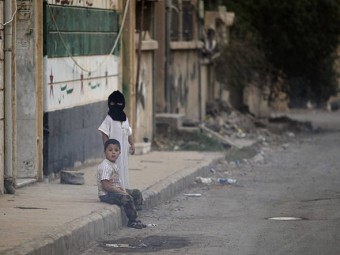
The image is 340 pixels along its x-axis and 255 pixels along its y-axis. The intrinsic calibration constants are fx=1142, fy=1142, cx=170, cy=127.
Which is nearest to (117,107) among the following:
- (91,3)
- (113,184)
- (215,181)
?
(113,184)

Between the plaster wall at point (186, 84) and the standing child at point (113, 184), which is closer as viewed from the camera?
the standing child at point (113, 184)

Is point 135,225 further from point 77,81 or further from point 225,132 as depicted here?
point 225,132

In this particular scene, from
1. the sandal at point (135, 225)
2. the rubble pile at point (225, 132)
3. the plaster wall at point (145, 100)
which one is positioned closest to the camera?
the sandal at point (135, 225)

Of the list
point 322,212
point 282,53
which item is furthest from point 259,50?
point 322,212

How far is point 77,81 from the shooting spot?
1861cm

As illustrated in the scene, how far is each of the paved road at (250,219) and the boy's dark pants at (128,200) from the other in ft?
0.82

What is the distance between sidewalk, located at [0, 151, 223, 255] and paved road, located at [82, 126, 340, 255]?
20cm

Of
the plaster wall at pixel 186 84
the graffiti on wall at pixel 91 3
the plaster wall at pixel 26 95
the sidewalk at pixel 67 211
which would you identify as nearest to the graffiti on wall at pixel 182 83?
the plaster wall at pixel 186 84

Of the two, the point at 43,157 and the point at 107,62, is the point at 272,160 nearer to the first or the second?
the point at 107,62

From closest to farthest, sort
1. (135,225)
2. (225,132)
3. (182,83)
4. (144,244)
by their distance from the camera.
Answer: (144,244) → (135,225) → (225,132) → (182,83)

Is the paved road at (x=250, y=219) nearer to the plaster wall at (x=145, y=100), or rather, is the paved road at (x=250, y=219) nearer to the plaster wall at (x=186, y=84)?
the plaster wall at (x=145, y=100)

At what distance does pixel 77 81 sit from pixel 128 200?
5.74 m

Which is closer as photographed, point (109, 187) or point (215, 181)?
point (109, 187)

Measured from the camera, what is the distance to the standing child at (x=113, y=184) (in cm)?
1318
